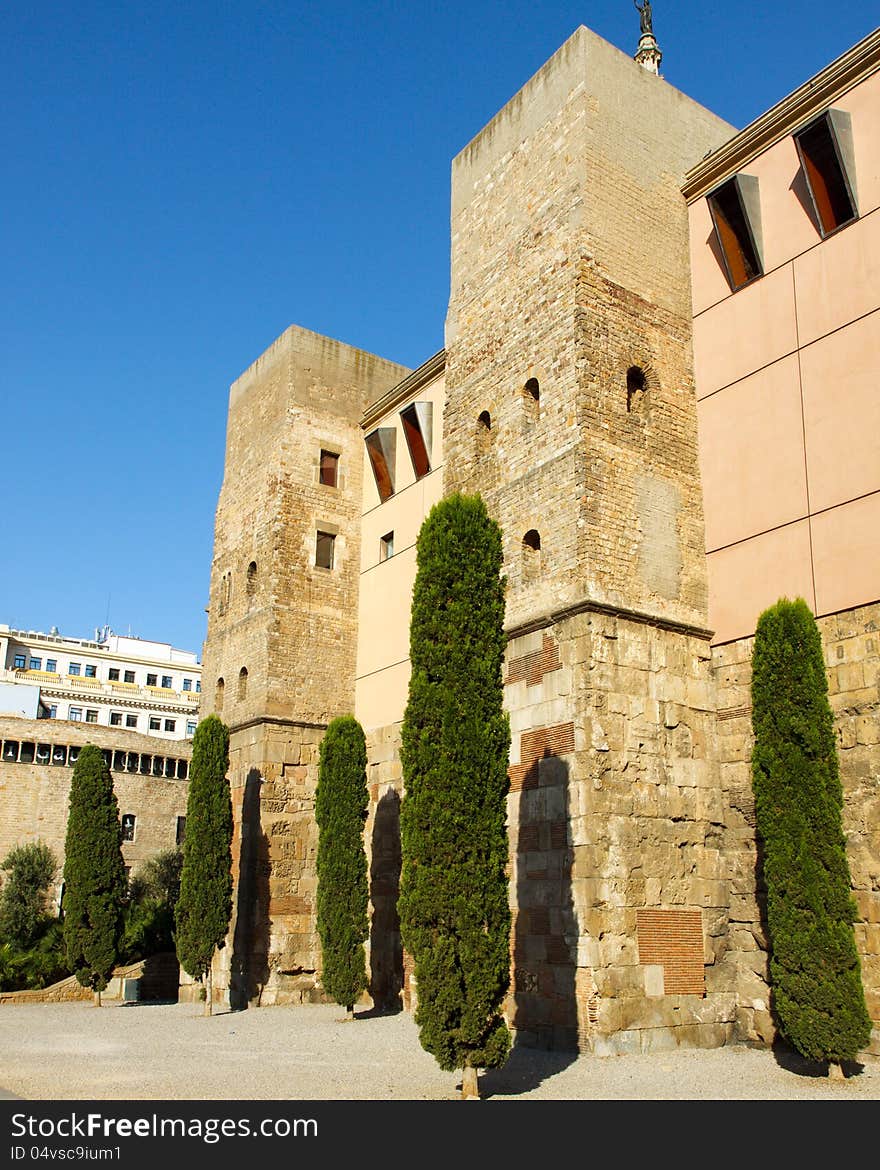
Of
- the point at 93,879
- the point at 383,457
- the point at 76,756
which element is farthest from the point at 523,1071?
the point at 76,756

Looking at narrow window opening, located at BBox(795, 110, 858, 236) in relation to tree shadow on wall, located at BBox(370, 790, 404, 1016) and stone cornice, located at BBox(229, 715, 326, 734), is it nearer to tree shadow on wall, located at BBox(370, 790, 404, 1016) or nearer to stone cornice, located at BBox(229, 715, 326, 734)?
tree shadow on wall, located at BBox(370, 790, 404, 1016)

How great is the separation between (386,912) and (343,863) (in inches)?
73.0

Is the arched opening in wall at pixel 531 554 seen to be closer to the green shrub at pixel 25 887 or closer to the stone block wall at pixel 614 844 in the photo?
the stone block wall at pixel 614 844

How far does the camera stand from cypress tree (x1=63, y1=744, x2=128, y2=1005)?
754 inches

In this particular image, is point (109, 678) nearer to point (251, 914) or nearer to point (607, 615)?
point (251, 914)

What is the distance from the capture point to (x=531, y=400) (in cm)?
1395

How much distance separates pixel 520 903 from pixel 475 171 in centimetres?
1037

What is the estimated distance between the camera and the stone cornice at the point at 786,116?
12227mm

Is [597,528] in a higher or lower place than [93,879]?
higher

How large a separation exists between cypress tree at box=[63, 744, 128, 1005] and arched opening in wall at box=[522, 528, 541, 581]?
1054 centimetres

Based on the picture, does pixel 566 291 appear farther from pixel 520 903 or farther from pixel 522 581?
pixel 520 903

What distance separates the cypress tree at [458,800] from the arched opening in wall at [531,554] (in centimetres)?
350

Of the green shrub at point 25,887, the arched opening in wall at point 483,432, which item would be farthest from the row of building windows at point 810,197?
the green shrub at point 25,887
